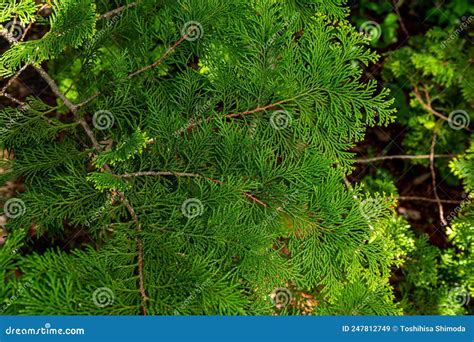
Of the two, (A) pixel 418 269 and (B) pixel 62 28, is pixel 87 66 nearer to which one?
(B) pixel 62 28

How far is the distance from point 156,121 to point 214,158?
22cm

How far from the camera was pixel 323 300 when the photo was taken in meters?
1.63

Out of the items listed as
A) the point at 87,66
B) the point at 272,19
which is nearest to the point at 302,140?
the point at 272,19

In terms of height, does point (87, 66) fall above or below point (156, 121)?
above
